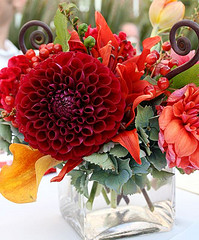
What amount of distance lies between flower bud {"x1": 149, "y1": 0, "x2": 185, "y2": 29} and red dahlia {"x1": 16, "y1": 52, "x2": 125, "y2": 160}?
0.18 m

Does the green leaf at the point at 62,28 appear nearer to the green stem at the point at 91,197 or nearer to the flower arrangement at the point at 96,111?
the flower arrangement at the point at 96,111

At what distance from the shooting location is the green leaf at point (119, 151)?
1.14 feet

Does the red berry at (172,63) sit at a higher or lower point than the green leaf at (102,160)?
higher

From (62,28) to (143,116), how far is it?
14 centimetres

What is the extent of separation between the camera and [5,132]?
1.42 feet

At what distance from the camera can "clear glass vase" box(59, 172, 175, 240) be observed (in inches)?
17.3

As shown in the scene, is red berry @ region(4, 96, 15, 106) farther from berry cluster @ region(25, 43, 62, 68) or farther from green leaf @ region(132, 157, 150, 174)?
green leaf @ region(132, 157, 150, 174)

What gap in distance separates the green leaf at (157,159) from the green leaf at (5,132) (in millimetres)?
192

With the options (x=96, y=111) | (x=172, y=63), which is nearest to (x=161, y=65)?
(x=172, y=63)

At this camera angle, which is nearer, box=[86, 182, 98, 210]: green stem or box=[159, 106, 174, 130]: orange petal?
box=[159, 106, 174, 130]: orange petal

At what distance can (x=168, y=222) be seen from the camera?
47 cm

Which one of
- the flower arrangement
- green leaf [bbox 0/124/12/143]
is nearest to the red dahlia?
the flower arrangement

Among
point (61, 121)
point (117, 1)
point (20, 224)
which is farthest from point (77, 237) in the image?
point (117, 1)

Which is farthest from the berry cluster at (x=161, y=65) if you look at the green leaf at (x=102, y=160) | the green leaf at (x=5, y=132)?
the green leaf at (x=5, y=132)
